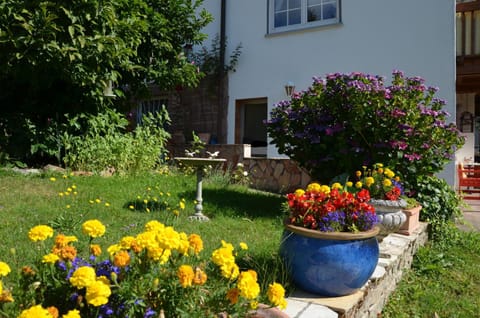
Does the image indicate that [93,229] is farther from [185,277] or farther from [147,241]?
[185,277]

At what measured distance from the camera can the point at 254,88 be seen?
7.84 metres

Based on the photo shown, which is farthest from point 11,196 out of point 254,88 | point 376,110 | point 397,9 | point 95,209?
point 397,9

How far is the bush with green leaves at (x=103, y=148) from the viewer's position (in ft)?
17.5

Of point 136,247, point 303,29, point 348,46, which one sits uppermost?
point 303,29

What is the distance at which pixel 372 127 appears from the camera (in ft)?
13.8

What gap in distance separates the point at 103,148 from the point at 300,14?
448 centimetres

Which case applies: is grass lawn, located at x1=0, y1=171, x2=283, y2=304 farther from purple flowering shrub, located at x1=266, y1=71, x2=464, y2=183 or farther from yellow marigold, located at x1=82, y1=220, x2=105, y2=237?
purple flowering shrub, located at x1=266, y1=71, x2=464, y2=183

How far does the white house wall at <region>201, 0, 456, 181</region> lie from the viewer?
20.3 feet

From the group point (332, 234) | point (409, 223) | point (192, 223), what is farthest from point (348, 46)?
point (332, 234)

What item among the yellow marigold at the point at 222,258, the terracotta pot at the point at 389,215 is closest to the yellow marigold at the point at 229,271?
the yellow marigold at the point at 222,258

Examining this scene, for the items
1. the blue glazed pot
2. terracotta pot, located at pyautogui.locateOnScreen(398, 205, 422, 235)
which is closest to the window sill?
terracotta pot, located at pyautogui.locateOnScreen(398, 205, 422, 235)

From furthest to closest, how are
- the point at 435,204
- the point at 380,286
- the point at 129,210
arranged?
the point at 435,204 < the point at 129,210 < the point at 380,286

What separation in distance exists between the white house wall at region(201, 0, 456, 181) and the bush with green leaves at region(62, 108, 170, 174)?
8.83 ft

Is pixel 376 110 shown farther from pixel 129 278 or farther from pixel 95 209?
pixel 129 278
